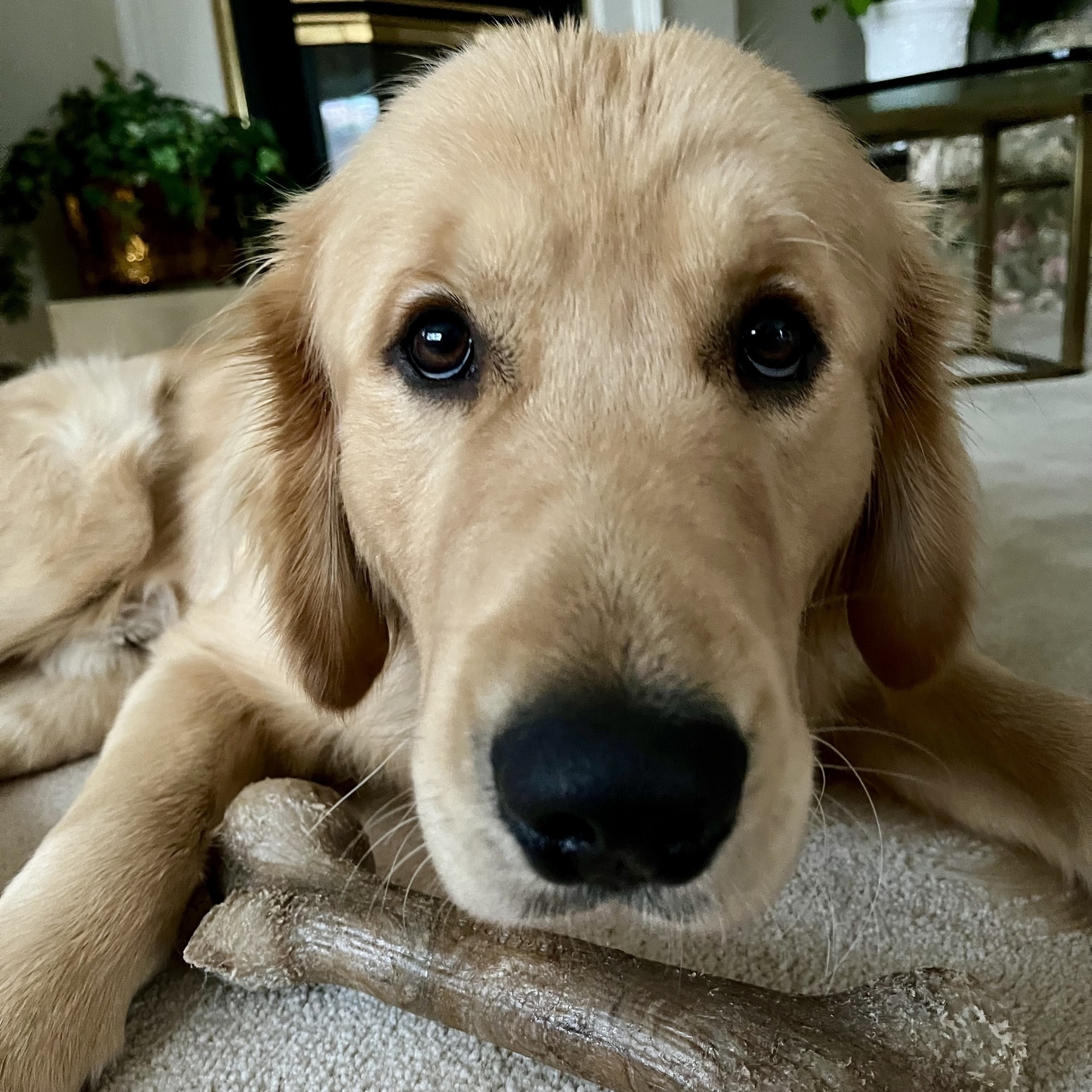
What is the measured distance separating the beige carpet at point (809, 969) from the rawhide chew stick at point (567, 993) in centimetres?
7

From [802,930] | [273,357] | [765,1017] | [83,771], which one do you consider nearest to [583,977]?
[765,1017]

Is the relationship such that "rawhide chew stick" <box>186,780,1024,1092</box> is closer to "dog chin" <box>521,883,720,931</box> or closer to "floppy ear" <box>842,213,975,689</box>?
"dog chin" <box>521,883,720,931</box>

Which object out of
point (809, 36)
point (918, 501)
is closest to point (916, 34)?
point (809, 36)

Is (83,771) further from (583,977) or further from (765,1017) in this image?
(765,1017)

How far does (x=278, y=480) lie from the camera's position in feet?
4.82

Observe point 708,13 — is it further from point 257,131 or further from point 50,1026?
point 50,1026

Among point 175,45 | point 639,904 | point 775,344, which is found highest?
point 175,45

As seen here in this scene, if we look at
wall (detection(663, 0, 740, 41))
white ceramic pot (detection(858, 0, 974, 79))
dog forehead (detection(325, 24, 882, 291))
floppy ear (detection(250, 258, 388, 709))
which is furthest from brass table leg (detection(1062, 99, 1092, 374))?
floppy ear (detection(250, 258, 388, 709))

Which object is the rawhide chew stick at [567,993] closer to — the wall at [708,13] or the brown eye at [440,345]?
the brown eye at [440,345]

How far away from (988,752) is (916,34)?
17.9 ft

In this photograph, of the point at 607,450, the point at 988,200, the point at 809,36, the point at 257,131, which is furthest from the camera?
the point at 809,36

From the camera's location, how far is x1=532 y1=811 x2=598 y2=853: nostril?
2.48 feet

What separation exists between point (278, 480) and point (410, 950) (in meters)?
0.74

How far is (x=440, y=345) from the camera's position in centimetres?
117
